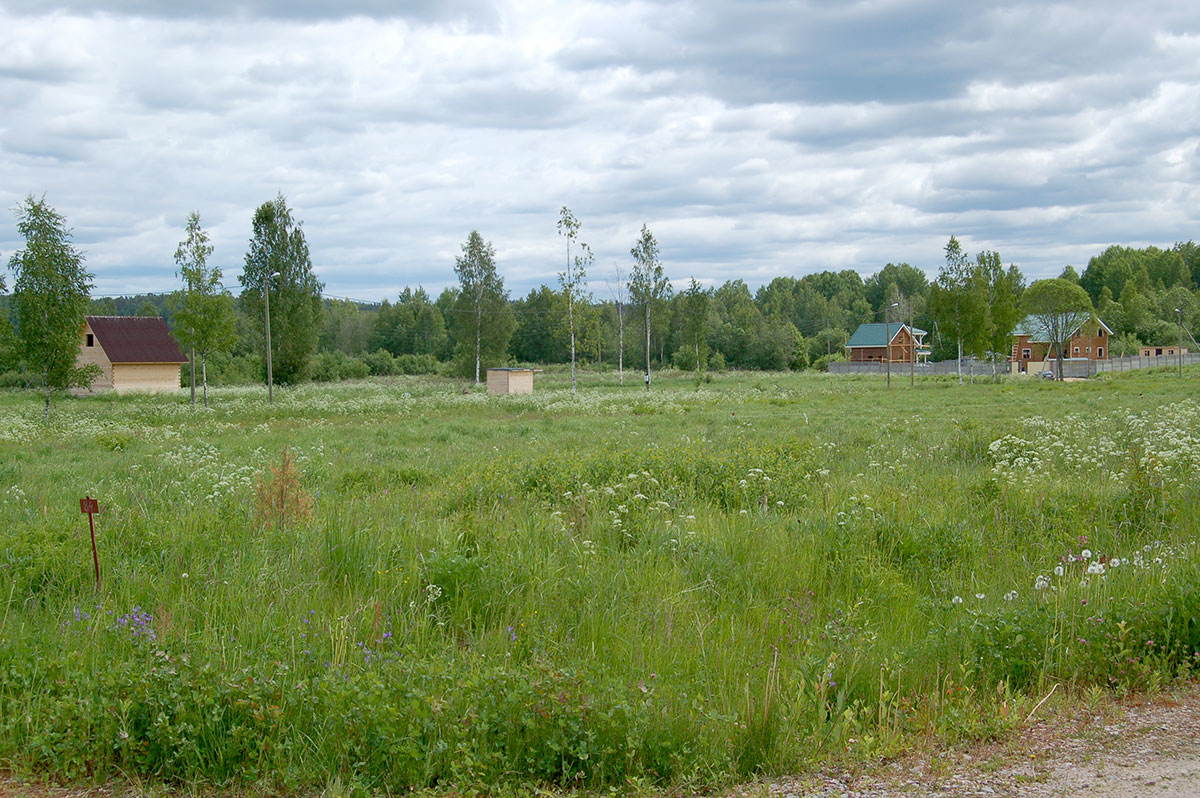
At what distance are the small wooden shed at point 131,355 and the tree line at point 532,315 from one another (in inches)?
118

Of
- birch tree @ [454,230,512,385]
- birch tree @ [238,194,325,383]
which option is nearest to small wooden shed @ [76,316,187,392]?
birch tree @ [238,194,325,383]

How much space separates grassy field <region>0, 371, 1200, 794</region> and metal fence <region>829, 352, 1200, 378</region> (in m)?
58.0

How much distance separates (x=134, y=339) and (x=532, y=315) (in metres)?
50.2

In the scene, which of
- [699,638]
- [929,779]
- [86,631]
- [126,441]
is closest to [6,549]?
[86,631]

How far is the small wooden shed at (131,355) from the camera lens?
5159 centimetres

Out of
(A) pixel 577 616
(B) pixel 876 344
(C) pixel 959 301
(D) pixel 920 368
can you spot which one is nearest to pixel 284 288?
(C) pixel 959 301

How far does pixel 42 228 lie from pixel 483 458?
78.9 feet

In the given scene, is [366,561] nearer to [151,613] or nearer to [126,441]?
[151,613]

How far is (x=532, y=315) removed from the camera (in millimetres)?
97875

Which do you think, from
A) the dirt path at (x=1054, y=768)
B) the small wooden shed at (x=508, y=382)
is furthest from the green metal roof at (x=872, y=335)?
the dirt path at (x=1054, y=768)

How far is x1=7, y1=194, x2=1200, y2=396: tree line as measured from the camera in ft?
117

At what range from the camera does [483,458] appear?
1391 cm

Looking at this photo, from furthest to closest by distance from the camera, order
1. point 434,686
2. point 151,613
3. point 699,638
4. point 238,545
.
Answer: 1. point 238,545
2. point 151,613
3. point 699,638
4. point 434,686

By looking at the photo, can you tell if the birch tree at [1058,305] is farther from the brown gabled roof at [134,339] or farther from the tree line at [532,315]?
the brown gabled roof at [134,339]
